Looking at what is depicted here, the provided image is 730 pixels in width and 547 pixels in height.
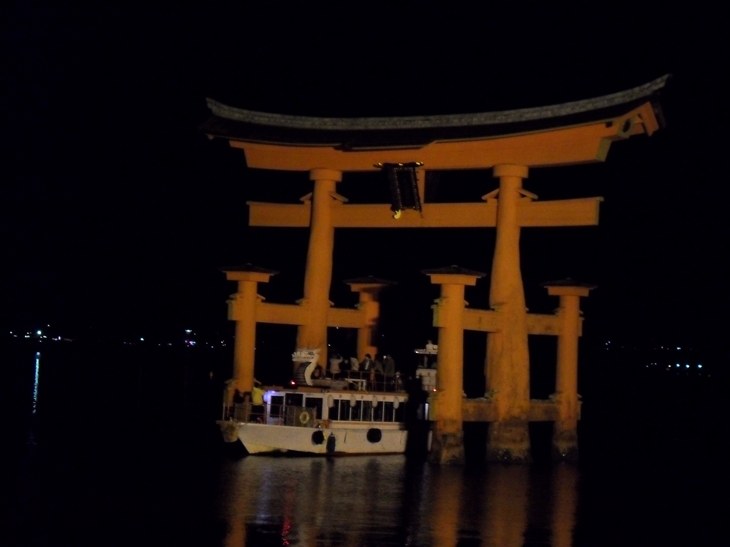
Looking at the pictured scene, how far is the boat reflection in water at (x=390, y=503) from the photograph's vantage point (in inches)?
916

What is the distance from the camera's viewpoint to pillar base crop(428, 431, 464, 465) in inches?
1242

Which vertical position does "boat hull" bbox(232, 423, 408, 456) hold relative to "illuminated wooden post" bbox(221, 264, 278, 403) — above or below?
below

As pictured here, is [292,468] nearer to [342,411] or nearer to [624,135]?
[342,411]

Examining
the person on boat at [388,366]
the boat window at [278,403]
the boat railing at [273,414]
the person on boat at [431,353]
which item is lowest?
the boat railing at [273,414]

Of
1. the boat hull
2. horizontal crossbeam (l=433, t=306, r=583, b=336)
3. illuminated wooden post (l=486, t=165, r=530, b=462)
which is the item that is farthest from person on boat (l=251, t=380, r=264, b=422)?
illuminated wooden post (l=486, t=165, r=530, b=462)

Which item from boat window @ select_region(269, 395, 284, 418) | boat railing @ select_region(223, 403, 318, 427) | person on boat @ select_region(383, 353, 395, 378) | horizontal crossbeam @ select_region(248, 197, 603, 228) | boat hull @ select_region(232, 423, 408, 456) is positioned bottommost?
boat hull @ select_region(232, 423, 408, 456)

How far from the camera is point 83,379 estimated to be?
96188 mm

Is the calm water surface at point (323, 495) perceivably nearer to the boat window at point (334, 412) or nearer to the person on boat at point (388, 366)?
the boat window at point (334, 412)

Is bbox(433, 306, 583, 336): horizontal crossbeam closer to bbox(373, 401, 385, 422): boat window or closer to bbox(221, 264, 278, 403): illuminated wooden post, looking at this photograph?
bbox(373, 401, 385, 422): boat window

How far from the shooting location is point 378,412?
35.8 metres

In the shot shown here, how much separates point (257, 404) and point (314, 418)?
1532 mm

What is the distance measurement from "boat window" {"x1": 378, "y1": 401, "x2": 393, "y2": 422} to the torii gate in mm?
2271

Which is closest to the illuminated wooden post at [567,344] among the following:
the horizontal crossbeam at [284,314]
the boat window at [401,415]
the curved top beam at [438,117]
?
the boat window at [401,415]

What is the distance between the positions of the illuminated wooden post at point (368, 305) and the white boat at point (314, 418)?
3.40 metres
